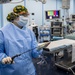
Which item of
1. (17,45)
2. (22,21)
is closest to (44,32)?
(22,21)

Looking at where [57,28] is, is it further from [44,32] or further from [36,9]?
[36,9]

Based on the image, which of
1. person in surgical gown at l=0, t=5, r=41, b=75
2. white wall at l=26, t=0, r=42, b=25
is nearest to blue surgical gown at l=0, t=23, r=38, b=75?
person in surgical gown at l=0, t=5, r=41, b=75

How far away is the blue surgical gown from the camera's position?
1721 mm

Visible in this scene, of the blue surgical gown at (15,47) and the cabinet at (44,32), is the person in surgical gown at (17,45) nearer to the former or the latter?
the blue surgical gown at (15,47)

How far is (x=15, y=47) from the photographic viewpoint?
68.6 inches

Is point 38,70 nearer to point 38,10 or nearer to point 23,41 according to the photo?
point 23,41

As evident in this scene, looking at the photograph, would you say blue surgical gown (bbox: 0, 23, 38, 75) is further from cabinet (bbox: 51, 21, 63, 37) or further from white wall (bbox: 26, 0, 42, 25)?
white wall (bbox: 26, 0, 42, 25)

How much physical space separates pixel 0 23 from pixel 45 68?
2.71 metres

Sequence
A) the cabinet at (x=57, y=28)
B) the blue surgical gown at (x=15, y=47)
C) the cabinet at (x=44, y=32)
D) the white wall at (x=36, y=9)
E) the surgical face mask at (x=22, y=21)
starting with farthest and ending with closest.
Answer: the white wall at (x=36, y=9)
the cabinet at (x=44, y=32)
the cabinet at (x=57, y=28)
the surgical face mask at (x=22, y=21)
the blue surgical gown at (x=15, y=47)

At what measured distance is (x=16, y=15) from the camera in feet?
6.23

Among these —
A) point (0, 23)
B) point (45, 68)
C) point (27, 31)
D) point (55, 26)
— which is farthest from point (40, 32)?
point (27, 31)

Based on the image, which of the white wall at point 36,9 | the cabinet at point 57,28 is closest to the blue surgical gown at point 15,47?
the cabinet at point 57,28

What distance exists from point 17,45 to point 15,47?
33mm

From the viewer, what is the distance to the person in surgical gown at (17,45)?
1.72 meters
